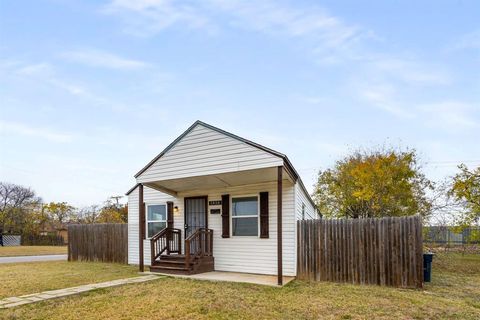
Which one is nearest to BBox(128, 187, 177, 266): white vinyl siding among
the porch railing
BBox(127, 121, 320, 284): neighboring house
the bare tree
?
BBox(127, 121, 320, 284): neighboring house

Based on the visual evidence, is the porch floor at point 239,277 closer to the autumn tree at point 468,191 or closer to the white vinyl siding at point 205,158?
the white vinyl siding at point 205,158

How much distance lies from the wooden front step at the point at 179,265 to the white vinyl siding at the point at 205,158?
237cm

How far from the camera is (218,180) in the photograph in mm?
9969

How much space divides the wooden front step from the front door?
3.94 feet

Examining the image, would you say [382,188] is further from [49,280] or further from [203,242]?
[49,280]

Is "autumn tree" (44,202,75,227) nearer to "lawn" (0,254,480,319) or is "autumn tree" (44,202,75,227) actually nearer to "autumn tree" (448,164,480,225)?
"lawn" (0,254,480,319)

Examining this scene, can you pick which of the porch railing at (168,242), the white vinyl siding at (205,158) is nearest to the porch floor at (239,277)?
the porch railing at (168,242)

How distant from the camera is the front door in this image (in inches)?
436

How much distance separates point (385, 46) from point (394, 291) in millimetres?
7624

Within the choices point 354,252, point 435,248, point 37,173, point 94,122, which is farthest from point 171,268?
point 37,173

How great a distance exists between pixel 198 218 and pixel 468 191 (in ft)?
31.4

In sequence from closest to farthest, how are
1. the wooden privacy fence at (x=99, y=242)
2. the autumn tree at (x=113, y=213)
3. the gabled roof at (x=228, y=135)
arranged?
1. the gabled roof at (x=228, y=135)
2. the wooden privacy fence at (x=99, y=242)
3. the autumn tree at (x=113, y=213)

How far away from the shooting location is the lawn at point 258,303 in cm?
534

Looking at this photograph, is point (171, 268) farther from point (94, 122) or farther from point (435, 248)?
point (435, 248)
